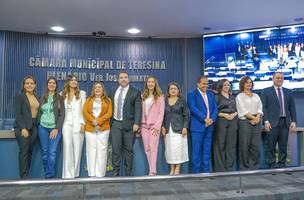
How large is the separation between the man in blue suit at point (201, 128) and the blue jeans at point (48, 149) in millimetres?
1786

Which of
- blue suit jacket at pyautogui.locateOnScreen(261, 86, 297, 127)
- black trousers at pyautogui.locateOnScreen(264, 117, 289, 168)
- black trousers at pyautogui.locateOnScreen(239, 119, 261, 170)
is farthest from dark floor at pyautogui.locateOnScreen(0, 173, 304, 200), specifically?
blue suit jacket at pyautogui.locateOnScreen(261, 86, 297, 127)

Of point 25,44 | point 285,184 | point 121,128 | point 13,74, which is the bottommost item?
point 285,184

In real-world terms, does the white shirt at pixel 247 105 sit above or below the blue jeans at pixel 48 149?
above

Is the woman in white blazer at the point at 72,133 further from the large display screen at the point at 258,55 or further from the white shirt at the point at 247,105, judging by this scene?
the large display screen at the point at 258,55

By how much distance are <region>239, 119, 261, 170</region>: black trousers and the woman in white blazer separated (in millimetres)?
2186

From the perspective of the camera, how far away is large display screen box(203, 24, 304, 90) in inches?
267

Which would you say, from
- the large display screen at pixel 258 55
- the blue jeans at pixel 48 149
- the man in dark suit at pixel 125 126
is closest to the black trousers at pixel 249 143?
the man in dark suit at pixel 125 126

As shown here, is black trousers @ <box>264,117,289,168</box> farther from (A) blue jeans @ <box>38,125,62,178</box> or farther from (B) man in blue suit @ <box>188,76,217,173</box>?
(A) blue jeans @ <box>38,125,62,178</box>

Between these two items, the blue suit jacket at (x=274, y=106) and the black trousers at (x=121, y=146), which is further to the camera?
the blue suit jacket at (x=274, y=106)

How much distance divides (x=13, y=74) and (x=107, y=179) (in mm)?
5522

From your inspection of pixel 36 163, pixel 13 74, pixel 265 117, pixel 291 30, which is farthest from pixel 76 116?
pixel 291 30

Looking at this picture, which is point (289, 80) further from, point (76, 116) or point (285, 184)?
point (76, 116)

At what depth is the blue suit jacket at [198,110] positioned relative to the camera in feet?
14.1

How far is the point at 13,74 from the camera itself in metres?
7.34
